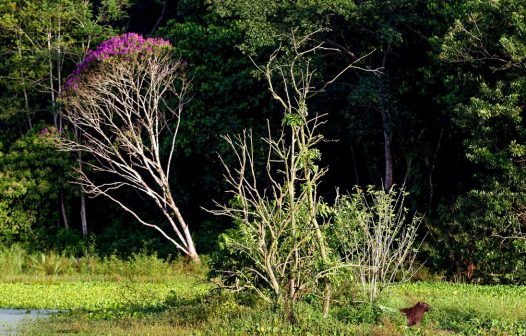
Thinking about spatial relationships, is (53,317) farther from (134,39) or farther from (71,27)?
(71,27)

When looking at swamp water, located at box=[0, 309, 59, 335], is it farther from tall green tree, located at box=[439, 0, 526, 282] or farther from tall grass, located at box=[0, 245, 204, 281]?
tall green tree, located at box=[439, 0, 526, 282]

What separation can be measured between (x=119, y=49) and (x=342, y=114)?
598 centimetres

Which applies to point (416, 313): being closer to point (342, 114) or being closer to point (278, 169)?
point (278, 169)

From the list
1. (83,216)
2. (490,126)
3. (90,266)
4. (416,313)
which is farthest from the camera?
(83,216)

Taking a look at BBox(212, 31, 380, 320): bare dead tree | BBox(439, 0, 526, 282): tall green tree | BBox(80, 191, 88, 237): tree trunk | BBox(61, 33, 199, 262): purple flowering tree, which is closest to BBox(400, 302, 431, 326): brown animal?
BBox(212, 31, 380, 320): bare dead tree

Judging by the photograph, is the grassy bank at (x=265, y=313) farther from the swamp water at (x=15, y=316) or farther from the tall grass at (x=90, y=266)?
the tall grass at (x=90, y=266)

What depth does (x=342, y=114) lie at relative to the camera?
21031mm

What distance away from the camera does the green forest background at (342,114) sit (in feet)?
57.8

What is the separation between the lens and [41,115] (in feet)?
93.6

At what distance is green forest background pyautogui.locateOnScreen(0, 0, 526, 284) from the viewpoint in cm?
1762

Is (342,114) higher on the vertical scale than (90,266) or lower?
higher

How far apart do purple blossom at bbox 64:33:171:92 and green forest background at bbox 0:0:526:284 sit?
1.56 meters

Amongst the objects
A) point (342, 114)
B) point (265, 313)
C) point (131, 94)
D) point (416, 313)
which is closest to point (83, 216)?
point (131, 94)

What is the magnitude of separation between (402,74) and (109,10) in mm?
10705
